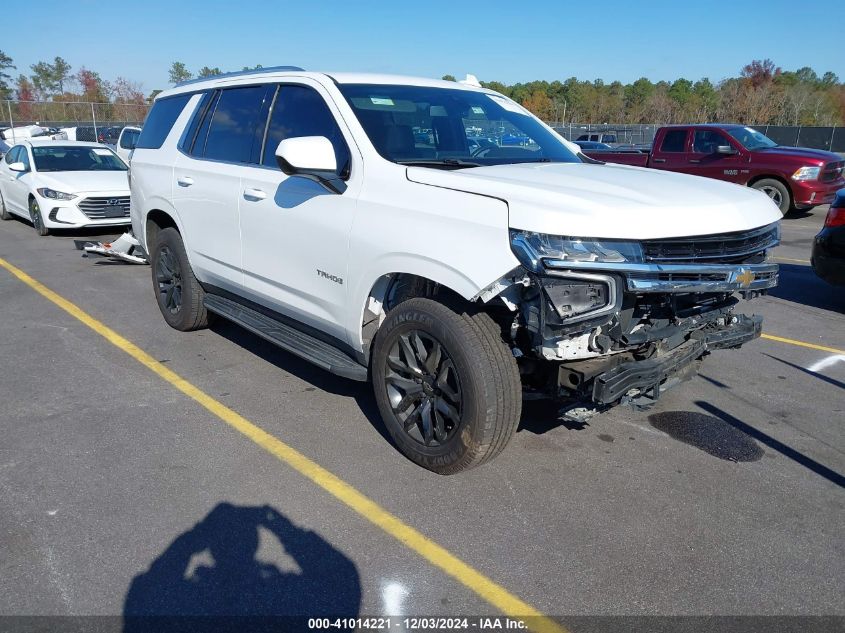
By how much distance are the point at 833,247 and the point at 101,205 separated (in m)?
10.3

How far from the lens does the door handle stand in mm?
4512

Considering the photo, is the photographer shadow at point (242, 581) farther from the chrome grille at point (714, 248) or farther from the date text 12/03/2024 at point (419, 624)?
the chrome grille at point (714, 248)

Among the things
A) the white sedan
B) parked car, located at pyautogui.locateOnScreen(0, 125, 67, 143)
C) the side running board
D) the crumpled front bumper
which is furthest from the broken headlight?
parked car, located at pyautogui.locateOnScreen(0, 125, 67, 143)

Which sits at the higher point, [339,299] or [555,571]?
[339,299]

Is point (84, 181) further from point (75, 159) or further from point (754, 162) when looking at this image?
point (754, 162)

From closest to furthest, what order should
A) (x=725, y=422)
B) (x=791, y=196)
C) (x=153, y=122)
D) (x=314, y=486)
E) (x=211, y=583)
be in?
1. (x=211, y=583)
2. (x=314, y=486)
3. (x=725, y=422)
4. (x=153, y=122)
5. (x=791, y=196)

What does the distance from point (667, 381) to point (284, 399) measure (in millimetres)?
2517

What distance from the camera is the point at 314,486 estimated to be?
3.64 meters

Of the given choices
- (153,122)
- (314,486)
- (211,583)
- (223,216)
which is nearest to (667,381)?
(314,486)

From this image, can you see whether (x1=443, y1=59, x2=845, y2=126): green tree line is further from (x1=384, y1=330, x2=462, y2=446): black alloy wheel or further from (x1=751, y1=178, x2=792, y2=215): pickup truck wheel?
(x1=384, y1=330, x2=462, y2=446): black alloy wheel

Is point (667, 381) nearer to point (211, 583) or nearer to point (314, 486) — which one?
point (314, 486)

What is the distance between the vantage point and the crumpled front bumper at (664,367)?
321 centimetres

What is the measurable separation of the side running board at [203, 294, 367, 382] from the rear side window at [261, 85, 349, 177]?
1074mm

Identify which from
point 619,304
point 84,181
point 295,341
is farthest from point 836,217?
point 84,181
